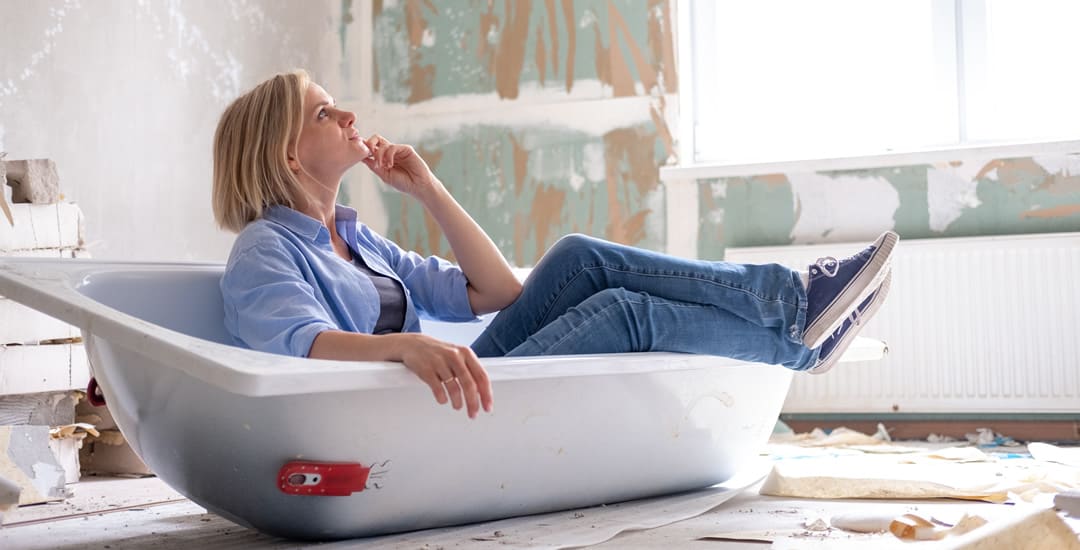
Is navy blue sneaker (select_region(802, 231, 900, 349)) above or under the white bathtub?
above

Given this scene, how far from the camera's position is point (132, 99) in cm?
324

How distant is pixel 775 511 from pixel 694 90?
2253 mm

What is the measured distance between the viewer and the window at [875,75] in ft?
11.3

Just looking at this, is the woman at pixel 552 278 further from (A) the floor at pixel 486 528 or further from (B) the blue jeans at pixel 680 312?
(A) the floor at pixel 486 528

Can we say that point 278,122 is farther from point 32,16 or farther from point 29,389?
point 32,16

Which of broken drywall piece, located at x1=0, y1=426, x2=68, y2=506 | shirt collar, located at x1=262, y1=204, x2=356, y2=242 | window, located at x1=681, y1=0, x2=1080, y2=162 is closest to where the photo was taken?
shirt collar, located at x1=262, y1=204, x2=356, y2=242

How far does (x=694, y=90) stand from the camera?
3846 mm

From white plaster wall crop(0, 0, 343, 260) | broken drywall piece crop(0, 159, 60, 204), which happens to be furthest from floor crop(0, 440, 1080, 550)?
white plaster wall crop(0, 0, 343, 260)

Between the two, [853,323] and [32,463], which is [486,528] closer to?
[853,323]

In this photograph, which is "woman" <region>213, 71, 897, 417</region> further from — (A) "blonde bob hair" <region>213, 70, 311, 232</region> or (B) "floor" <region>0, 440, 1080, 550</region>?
(B) "floor" <region>0, 440, 1080, 550</region>

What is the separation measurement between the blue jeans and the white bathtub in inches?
2.0

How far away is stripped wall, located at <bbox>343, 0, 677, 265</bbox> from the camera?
378 cm

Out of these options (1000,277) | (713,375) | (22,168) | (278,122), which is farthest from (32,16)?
(1000,277)

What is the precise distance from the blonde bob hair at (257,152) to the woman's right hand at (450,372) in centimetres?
57
